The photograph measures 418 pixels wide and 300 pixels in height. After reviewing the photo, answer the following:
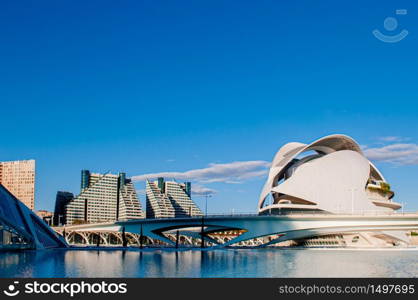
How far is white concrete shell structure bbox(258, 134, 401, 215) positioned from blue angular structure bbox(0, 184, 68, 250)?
131ft

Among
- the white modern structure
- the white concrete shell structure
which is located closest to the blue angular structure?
the white modern structure

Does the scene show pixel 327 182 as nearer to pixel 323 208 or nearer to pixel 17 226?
pixel 323 208

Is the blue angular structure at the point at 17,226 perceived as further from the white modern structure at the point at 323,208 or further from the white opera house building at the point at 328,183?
the white opera house building at the point at 328,183

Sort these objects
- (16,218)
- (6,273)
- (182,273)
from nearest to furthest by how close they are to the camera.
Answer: (6,273) → (182,273) → (16,218)

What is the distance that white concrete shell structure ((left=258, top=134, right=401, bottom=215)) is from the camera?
9112 centimetres

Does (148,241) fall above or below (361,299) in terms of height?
below

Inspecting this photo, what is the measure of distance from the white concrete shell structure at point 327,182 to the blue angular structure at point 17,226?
39935 millimetres

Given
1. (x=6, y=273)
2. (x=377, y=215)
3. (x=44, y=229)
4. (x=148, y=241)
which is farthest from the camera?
(x=148, y=241)

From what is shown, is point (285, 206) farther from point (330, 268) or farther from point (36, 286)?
point (36, 286)

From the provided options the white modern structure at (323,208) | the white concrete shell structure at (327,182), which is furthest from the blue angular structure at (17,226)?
the white concrete shell structure at (327,182)

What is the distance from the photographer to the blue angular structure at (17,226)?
58.8 metres

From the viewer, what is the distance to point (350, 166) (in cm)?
9450

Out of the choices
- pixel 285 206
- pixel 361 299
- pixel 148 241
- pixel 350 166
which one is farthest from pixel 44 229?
pixel 148 241

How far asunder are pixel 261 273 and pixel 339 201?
5328cm
